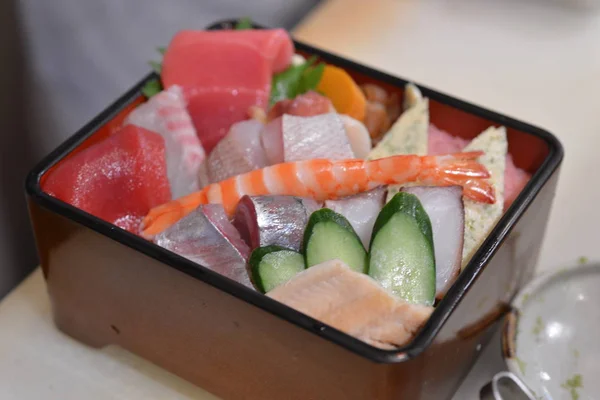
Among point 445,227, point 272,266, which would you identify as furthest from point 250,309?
point 445,227

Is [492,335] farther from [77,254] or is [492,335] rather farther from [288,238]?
[77,254]

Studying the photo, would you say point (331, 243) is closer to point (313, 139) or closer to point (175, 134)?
point (313, 139)

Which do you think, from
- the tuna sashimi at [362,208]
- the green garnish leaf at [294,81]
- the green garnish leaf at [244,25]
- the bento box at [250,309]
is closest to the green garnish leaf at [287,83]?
the green garnish leaf at [294,81]

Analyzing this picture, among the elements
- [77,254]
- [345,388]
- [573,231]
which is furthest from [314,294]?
[573,231]

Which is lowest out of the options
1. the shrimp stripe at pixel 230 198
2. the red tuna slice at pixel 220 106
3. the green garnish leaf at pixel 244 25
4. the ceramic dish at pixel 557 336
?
the ceramic dish at pixel 557 336

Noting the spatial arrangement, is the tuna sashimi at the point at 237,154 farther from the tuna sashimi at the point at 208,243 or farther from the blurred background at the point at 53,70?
the blurred background at the point at 53,70

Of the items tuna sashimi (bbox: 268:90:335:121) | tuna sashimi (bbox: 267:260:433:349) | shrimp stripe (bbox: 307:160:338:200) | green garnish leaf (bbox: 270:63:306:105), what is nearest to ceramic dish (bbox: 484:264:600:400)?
tuna sashimi (bbox: 267:260:433:349)

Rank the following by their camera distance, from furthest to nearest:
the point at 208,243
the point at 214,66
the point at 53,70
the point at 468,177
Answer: the point at 53,70, the point at 214,66, the point at 468,177, the point at 208,243
